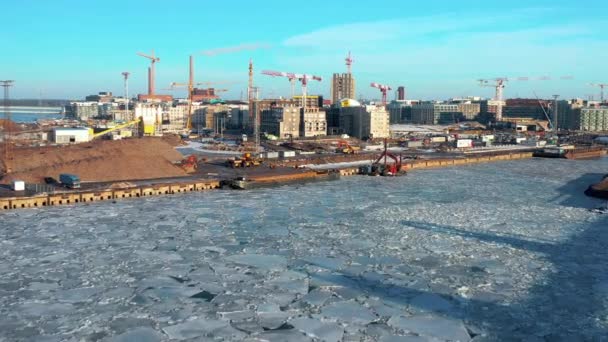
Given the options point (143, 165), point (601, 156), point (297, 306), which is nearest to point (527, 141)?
point (601, 156)

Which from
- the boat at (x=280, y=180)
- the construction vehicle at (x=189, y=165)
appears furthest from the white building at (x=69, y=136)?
the boat at (x=280, y=180)

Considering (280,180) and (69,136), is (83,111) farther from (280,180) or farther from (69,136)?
(280,180)

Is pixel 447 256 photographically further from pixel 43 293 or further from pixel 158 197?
pixel 158 197

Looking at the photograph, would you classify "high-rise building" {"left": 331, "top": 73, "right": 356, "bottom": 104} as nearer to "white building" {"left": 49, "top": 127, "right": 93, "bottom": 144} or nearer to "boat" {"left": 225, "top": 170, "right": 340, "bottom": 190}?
"white building" {"left": 49, "top": 127, "right": 93, "bottom": 144}

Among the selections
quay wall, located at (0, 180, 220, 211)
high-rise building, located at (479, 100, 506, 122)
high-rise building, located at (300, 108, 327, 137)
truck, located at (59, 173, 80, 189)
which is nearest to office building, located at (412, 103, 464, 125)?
high-rise building, located at (479, 100, 506, 122)

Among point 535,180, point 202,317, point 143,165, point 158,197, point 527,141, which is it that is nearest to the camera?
point 202,317

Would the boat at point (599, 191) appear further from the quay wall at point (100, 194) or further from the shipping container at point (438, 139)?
the shipping container at point (438, 139)
